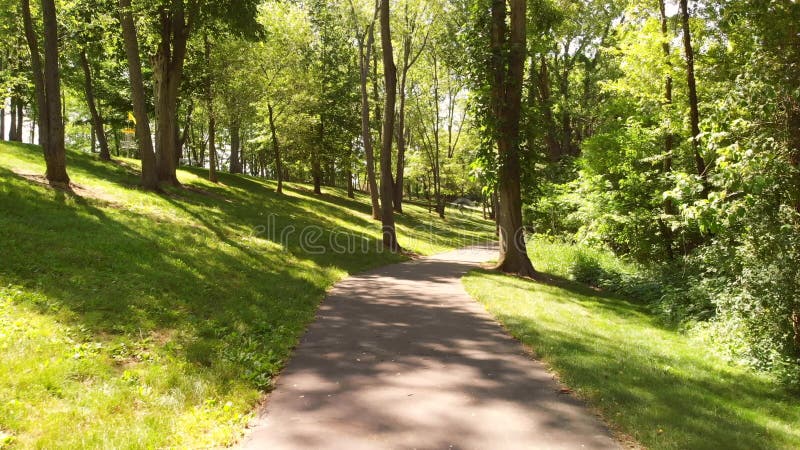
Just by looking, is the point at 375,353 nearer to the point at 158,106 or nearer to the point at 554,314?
the point at 554,314

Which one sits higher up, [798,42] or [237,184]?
[798,42]

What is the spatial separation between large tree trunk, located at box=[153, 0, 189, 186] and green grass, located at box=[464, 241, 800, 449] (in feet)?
54.8

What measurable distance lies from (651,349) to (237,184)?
86.1 ft

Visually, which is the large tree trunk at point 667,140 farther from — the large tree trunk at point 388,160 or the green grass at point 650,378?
the large tree trunk at point 388,160

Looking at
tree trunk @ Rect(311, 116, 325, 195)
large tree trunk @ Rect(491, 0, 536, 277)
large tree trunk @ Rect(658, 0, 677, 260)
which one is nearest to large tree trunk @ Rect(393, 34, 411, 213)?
tree trunk @ Rect(311, 116, 325, 195)

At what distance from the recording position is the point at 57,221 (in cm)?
1105

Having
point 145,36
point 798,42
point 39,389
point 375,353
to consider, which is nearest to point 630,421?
point 375,353

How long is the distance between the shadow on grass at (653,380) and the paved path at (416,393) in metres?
0.42

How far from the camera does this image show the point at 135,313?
24.4 ft

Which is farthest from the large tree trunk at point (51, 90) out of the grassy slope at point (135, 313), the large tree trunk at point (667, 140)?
the large tree trunk at point (667, 140)

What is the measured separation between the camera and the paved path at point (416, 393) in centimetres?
461

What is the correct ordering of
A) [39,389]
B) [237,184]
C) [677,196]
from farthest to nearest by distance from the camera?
[237,184] → [677,196] → [39,389]

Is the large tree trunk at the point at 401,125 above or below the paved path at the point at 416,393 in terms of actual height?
→ above

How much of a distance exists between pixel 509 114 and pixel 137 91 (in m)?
13.6
